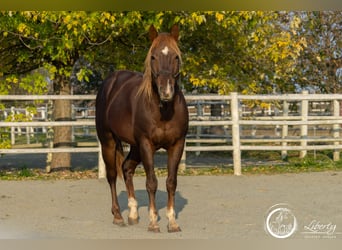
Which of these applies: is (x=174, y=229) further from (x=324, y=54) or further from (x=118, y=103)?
(x=324, y=54)

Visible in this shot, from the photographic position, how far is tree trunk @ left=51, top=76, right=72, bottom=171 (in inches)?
476

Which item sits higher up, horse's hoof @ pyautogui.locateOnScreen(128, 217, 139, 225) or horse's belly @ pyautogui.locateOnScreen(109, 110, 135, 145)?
horse's belly @ pyautogui.locateOnScreen(109, 110, 135, 145)

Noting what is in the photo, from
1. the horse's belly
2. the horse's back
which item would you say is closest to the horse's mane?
the horse's back

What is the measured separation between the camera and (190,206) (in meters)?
7.74

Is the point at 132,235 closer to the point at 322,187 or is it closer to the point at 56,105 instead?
the point at 322,187

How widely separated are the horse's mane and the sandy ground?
1.43m

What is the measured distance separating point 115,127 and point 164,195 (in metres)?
2.33

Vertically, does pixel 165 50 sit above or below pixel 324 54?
below

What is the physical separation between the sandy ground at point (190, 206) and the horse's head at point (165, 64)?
1398 mm

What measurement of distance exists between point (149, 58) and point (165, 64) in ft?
1.04
